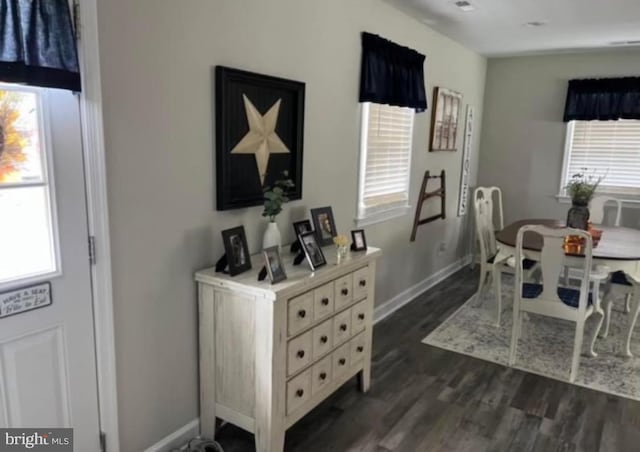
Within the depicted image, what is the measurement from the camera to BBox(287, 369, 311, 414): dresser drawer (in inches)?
89.4

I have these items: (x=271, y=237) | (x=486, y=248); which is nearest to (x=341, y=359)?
(x=271, y=237)

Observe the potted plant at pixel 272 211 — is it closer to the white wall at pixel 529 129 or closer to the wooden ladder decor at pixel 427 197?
the wooden ladder decor at pixel 427 197

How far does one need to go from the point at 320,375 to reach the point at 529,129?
4518 mm

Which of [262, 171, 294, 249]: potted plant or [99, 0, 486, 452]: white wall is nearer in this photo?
[99, 0, 486, 452]: white wall

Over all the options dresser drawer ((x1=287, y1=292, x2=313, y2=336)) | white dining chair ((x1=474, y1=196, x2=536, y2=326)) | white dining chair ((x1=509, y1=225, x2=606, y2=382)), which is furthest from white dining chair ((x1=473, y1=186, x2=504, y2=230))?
dresser drawer ((x1=287, y1=292, x2=313, y2=336))

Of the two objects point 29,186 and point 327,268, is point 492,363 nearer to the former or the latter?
point 327,268

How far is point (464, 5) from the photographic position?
346cm

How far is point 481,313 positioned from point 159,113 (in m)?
3.43

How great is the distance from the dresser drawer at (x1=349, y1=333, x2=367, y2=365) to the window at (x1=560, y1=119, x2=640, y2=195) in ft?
13.0

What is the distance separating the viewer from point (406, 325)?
3992mm

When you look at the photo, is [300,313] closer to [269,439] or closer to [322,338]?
[322,338]

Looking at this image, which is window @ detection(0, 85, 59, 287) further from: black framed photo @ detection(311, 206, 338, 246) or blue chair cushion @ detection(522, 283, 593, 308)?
blue chair cushion @ detection(522, 283, 593, 308)

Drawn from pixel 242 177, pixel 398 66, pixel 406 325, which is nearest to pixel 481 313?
pixel 406 325

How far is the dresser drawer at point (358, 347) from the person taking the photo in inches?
109
